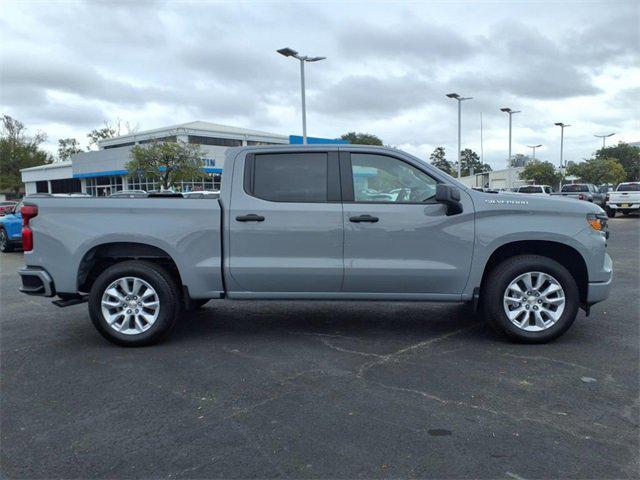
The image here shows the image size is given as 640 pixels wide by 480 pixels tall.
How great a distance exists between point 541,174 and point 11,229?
47.8 meters

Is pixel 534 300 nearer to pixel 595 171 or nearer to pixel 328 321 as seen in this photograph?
pixel 328 321

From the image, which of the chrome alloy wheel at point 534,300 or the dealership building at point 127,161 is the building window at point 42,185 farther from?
the chrome alloy wheel at point 534,300

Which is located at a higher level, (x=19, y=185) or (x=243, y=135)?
(x=243, y=135)

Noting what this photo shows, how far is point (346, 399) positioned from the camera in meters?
3.92

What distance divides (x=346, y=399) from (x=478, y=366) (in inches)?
53.5

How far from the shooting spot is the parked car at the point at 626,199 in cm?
2469

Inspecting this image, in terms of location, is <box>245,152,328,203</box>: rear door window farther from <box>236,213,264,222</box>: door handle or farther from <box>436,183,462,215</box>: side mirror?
<box>436,183,462,215</box>: side mirror

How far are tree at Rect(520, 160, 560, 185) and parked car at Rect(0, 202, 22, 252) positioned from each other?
154ft

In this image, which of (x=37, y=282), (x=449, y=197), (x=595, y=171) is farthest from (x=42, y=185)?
(x=449, y=197)

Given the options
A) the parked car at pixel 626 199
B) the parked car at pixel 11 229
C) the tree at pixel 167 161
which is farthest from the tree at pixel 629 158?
the parked car at pixel 11 229

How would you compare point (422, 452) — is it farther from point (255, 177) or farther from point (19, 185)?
point (19, 185)

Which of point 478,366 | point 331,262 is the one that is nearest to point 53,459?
point 331,262

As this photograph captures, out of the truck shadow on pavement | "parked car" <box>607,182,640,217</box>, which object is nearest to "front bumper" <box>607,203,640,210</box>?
"parked car" <box>607,182,640,217</box>

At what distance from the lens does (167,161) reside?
34781mm
